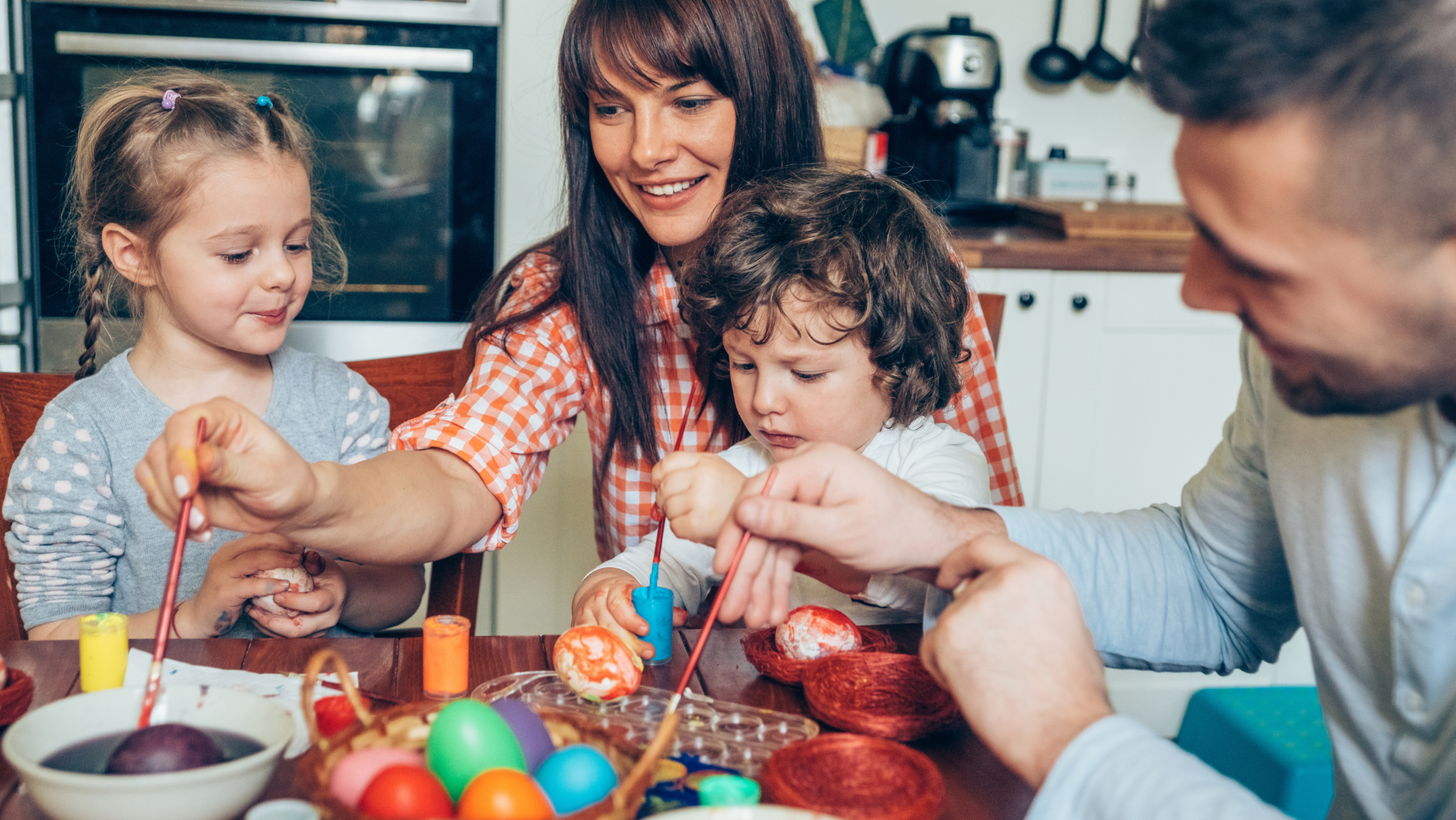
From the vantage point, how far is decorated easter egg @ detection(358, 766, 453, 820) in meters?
0.58

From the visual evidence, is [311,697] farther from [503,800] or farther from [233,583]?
[233,583]

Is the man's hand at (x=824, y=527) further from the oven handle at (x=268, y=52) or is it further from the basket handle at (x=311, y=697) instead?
the oven handle at (x=268, y=52)

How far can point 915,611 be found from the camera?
3.73 ft

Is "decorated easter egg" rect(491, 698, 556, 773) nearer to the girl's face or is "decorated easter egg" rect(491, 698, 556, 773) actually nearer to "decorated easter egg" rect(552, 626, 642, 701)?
"decorated easter egg" rect(552, 626, 642, 701)

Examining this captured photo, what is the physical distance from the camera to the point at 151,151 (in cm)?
137

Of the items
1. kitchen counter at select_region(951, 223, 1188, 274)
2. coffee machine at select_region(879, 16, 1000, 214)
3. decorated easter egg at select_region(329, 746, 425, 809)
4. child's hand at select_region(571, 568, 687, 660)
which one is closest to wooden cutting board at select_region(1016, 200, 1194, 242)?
kitchen counter at select_region(951, 223, 1188, 274)

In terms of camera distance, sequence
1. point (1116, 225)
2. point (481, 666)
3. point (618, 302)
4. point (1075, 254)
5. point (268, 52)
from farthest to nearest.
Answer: point (1116, 225)
point (1075, 254)
point (268, 52)
point (618, 302)
point (481, 666)

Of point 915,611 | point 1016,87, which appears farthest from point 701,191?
point 1016,87

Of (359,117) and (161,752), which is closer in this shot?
(161,752)

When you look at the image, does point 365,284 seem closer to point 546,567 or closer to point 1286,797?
point 546,567

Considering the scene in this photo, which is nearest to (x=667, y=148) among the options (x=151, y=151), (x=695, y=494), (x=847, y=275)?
(x=847, y=275)

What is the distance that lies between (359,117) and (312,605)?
126 cm

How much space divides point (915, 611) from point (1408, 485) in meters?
0.46

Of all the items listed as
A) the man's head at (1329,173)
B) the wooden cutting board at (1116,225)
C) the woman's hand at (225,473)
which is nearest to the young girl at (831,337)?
the woman's hand at (225,473)
